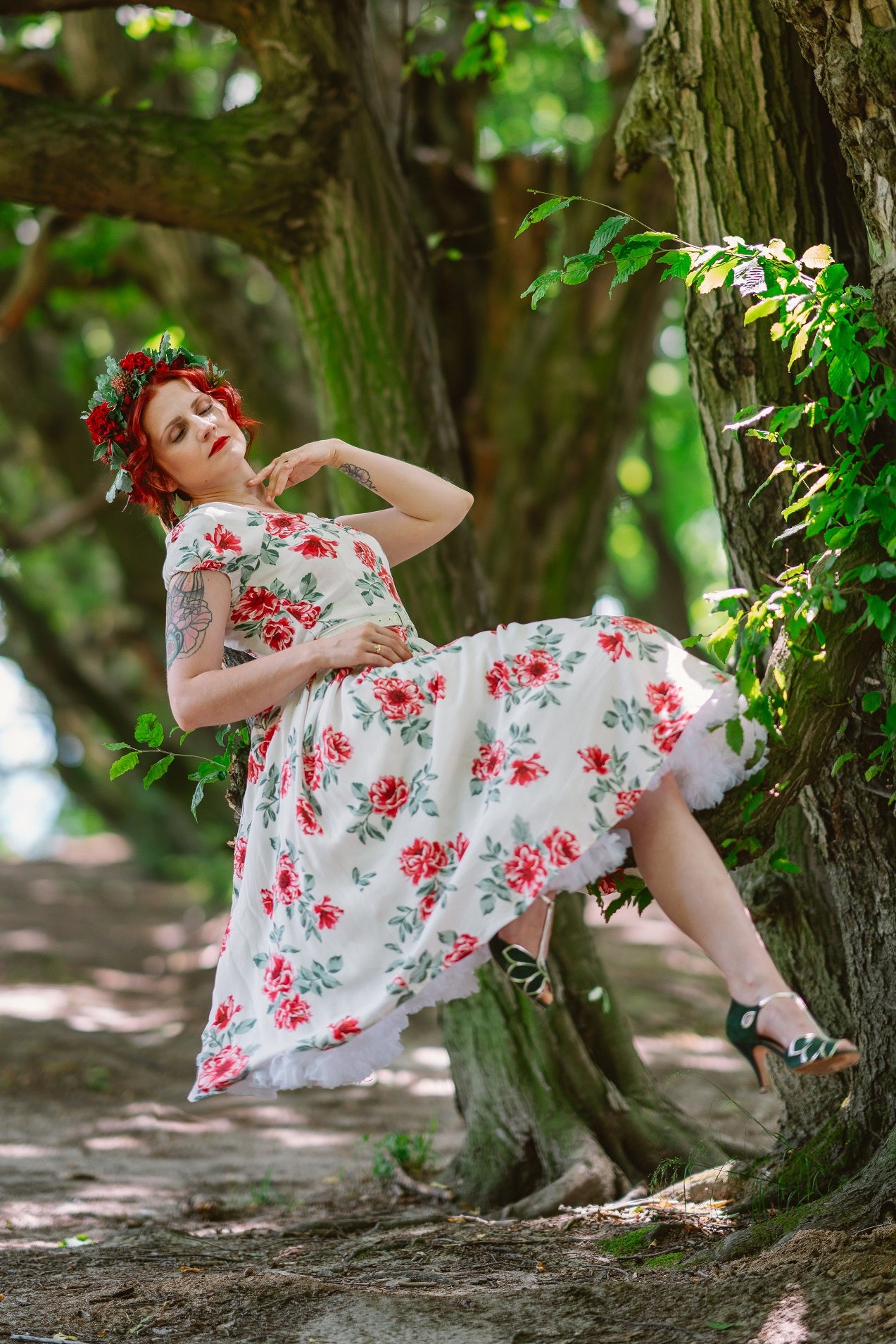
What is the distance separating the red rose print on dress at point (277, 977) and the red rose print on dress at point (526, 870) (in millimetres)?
540

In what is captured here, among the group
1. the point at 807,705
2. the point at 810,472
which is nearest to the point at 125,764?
the point at 807,705

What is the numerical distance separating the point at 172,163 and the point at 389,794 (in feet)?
7.85

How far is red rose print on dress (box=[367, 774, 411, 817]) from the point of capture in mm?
2414

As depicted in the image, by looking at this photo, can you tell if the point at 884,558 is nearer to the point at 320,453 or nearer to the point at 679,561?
the point at 320,453

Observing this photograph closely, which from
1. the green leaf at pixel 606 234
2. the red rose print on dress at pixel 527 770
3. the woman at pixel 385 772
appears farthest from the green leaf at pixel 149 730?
the green leaf at pixel 606 234

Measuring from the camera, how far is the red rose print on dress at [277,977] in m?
2.49

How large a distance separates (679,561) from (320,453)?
988cm

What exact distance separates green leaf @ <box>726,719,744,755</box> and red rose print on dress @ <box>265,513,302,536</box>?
106 centimetres

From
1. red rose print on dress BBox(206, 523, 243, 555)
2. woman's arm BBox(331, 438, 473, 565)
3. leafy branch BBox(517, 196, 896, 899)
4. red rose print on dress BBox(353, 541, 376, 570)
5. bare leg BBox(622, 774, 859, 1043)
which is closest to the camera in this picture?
bare leg BBox(622, 774, 859, 1043)

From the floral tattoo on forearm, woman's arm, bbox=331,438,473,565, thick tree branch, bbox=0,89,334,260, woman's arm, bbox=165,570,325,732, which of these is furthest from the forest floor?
thick tree branch, bbox=0,89,334,260

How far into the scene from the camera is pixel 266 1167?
459 centimetres

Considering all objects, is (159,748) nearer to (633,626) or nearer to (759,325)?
(633,626)

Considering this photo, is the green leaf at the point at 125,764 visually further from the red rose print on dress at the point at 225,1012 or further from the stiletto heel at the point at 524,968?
the stiletto heel at the point at 524,968

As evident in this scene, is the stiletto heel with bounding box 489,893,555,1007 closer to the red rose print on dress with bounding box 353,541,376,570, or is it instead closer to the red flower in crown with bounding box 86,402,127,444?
the red rose print on dress with bounding box 353,541,376,570
